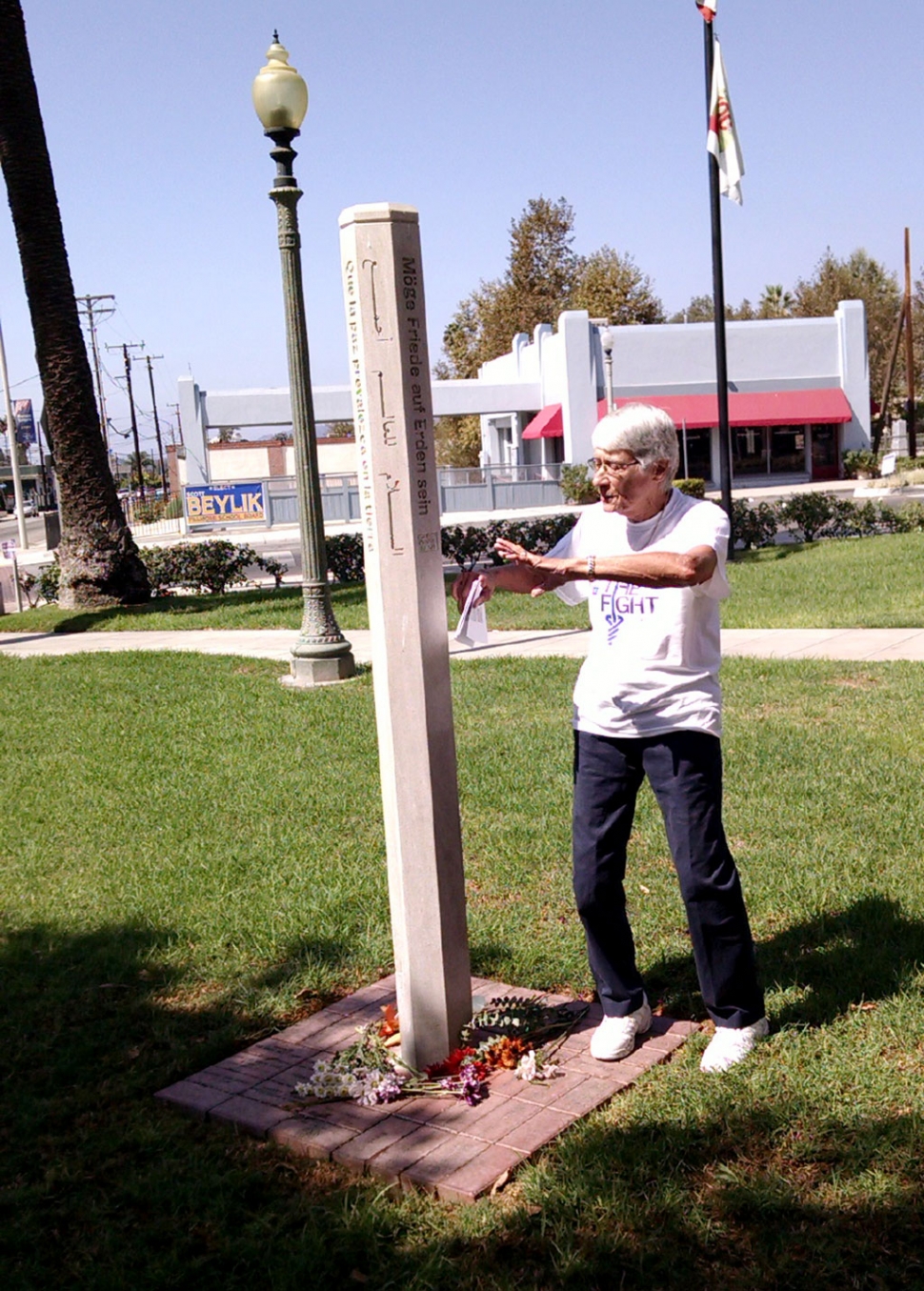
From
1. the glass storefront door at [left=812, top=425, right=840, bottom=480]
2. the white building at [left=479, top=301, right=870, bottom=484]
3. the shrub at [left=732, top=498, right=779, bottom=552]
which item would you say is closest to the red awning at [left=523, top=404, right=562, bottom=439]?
the white building at [left=479, top=301, right=870, bottom=484]

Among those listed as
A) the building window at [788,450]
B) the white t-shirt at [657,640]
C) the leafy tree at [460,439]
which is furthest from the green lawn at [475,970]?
the leafy tree at [460,439]

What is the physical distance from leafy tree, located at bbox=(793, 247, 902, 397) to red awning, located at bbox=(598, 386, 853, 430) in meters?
18.3

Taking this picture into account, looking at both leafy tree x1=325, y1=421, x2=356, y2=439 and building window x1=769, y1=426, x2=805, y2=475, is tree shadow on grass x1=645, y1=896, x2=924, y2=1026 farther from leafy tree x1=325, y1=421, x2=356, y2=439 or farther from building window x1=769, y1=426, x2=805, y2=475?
leafy tree x1=325, y1=421, x2=356, y2=439

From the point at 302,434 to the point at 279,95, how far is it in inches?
97.3

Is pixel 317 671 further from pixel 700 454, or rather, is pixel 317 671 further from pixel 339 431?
pixel 339 431

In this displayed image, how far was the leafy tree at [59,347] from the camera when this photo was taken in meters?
15.0

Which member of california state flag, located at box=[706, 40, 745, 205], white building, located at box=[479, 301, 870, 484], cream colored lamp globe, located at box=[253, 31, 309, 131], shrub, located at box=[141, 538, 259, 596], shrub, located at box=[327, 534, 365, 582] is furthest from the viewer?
white building, located at box=[479, 301, 870, 484]

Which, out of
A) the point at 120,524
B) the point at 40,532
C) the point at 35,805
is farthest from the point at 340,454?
the point at 35,805

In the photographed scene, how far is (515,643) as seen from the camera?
11.6 metres

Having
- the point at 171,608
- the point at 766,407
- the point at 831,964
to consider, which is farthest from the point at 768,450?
the point at 831,964

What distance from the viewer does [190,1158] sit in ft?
11.0

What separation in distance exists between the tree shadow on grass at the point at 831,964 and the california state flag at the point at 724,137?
13.6m

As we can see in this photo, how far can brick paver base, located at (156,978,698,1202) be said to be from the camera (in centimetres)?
319

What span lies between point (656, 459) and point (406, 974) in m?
1.60
